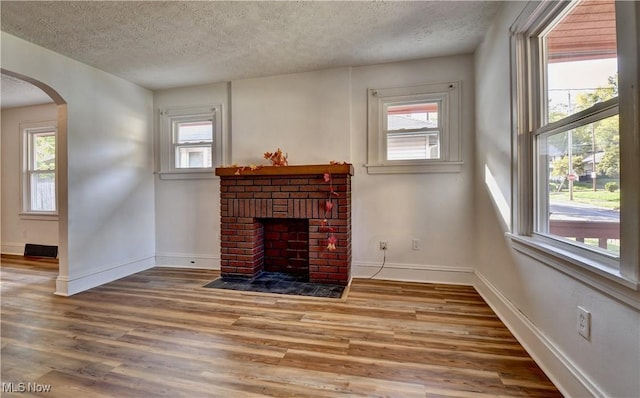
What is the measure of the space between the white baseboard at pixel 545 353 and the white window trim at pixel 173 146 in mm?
3361

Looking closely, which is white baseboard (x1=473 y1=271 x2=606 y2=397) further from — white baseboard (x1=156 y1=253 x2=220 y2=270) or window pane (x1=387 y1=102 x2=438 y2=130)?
white baseboard (x1=156 y1=253 x2=220 y2=270)

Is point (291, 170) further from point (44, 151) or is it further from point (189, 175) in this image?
point (44, 151)

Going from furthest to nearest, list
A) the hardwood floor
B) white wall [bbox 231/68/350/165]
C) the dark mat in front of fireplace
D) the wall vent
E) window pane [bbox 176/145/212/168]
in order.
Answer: the wall vent < window pane [bbox 176/145/212/168] < white wall [bbox 231/68/350/165] < the dark mat in front of fireplace < the hardwood floor

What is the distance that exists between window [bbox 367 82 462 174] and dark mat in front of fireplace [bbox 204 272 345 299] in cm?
142

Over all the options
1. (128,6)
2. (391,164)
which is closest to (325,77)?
(391,164)

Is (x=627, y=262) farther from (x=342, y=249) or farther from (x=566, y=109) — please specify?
(x=342, y=249)

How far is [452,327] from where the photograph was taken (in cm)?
209

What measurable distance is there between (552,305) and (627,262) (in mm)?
619

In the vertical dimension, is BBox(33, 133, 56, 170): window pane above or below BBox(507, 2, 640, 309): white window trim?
above

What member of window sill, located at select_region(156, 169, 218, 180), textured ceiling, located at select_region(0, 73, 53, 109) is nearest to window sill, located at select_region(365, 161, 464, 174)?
window sill, located at select_region(156, 169, 218, 180)

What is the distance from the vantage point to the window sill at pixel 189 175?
3713 millimetres

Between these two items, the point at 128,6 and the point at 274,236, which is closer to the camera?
the point at 128,6

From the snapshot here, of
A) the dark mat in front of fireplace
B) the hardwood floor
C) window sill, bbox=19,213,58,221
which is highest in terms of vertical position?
window sill, bbox=19,213,58,221

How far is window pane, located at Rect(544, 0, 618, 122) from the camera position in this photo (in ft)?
4.08
